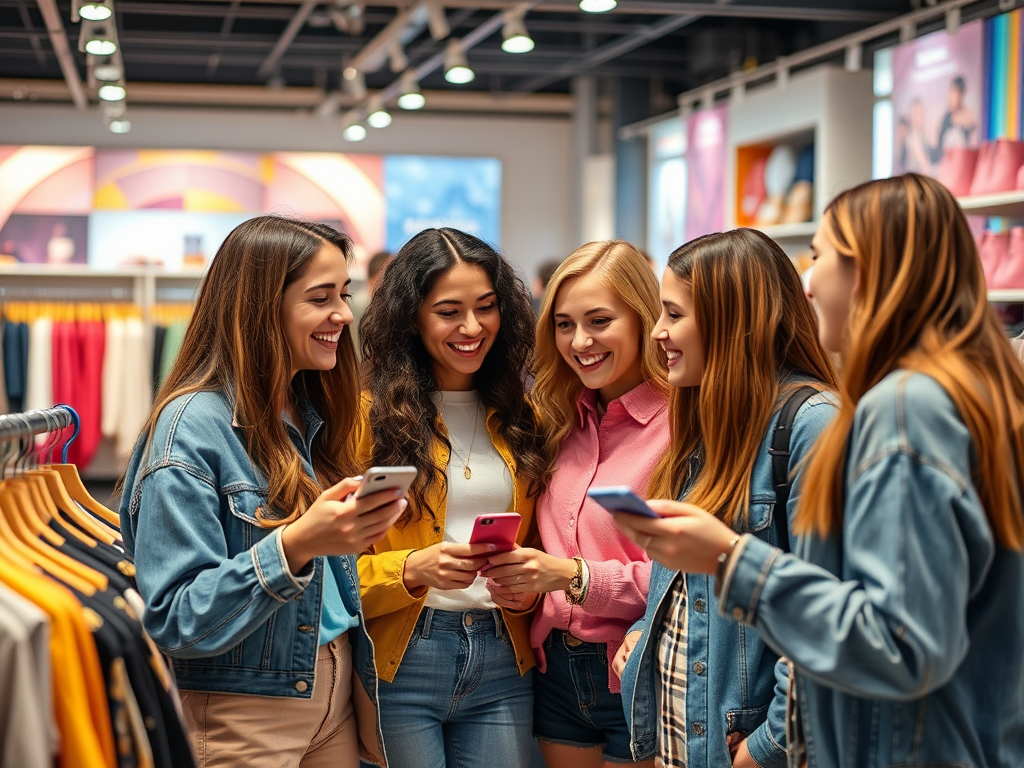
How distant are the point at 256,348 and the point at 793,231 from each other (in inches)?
229

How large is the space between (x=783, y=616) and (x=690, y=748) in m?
0.65

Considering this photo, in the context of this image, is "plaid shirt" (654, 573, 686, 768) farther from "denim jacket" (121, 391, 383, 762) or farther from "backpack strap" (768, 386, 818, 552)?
"denim jacket" (121, 391, 383, 762)

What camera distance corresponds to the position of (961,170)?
5281 millimetres

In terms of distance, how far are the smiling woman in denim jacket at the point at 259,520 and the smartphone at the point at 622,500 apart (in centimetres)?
42

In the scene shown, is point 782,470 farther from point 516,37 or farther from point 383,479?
point 516,37

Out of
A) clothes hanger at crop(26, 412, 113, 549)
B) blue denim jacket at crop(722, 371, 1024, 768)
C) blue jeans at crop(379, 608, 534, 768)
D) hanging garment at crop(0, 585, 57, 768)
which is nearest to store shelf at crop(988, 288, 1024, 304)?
blue jeans at crop(379, 608, 534, 768)

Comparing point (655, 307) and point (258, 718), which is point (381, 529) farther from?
point (655, 307)

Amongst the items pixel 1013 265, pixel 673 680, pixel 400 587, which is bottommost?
pixel 673 680

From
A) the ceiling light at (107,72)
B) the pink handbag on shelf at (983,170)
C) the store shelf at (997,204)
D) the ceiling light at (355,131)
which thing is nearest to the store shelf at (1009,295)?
the store shelf at (997,204)

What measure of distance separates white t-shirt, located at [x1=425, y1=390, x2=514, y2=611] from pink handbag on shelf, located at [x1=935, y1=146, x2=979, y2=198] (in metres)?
3.53

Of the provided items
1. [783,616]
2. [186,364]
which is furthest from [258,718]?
[783,616]

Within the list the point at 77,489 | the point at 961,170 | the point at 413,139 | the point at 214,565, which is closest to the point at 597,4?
the point at 961,170

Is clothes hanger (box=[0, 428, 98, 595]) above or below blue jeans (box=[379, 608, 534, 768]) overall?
above

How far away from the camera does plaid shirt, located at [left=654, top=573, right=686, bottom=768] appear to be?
2.10 m
